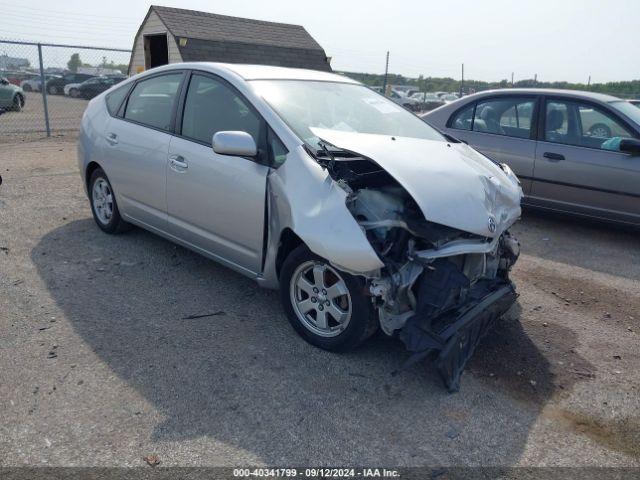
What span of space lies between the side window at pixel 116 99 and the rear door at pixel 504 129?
4.08 metres

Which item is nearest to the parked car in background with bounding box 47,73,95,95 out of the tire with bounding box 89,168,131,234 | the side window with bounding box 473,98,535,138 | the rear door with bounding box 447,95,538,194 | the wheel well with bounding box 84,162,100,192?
the wheel well with bounding box 84,162,100,192

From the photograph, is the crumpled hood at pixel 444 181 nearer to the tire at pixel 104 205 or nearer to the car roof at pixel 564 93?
the tire at pixel 104 205

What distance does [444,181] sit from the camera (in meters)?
3.37

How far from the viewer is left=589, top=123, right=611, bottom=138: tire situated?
20.6 feet

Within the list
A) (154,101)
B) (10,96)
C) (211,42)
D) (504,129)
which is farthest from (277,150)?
(10,96)

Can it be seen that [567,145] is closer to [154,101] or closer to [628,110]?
[628,110]

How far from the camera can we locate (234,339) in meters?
3.73

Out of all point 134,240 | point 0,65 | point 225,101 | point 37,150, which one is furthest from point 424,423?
point 0,65

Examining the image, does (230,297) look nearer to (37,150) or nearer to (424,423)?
(424,423)

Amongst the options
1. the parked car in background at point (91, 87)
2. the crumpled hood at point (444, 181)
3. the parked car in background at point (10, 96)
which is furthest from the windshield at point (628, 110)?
the parked car in background at point (91, 87)

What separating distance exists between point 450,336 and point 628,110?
4.73m

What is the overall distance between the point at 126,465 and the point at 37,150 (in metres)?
9.78

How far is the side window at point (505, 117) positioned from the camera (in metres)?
6.75

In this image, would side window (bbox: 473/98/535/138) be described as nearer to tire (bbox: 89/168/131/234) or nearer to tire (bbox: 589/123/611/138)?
tire (bbox: 589/123/611/138)
